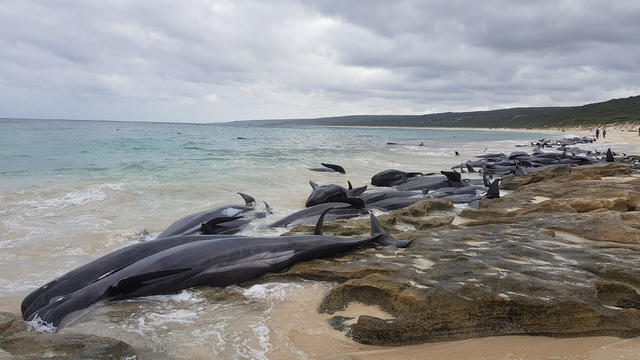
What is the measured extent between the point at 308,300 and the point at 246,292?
0.67 meters

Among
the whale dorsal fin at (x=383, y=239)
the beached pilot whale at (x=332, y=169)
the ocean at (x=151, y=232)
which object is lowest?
the ocean at (x=151, y=232)

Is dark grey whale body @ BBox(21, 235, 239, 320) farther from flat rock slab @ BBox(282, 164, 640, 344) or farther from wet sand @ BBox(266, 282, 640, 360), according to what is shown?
wet sand @ BBox(266, 282, 640, 360)

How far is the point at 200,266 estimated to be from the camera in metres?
4.52

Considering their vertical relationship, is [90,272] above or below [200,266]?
below

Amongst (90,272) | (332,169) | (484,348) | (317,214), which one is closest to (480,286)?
(484,348)

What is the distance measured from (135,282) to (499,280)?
11.0 ft

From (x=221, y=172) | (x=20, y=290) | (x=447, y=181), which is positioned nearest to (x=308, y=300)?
(x=20, y=290)

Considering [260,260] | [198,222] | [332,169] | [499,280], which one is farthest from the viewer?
[332,169]

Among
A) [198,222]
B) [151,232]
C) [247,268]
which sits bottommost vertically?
[151,232]

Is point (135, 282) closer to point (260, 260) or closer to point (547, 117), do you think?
point (260, 260)

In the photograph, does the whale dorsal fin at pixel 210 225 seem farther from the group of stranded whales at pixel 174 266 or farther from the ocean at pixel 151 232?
the group of stranded whales at pixel 174 266

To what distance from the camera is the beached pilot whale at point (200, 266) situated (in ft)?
13.7

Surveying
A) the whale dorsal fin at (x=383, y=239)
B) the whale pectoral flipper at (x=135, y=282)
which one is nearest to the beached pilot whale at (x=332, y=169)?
the whale dorsal fin at (x=383, y=239)

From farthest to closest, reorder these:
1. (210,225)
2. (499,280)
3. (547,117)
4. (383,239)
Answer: (547,117) < (210,225) < (383,239) < (499,280)
